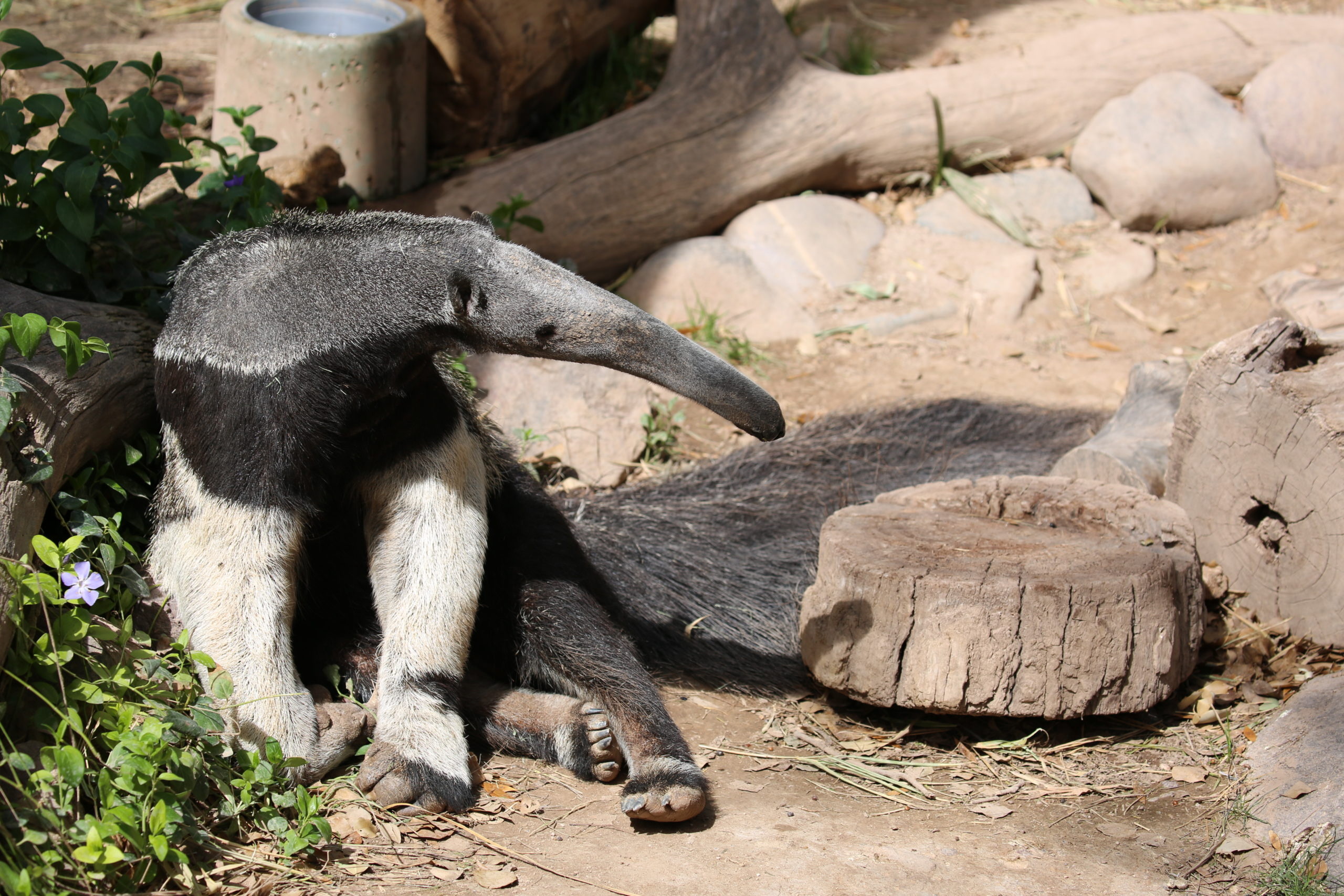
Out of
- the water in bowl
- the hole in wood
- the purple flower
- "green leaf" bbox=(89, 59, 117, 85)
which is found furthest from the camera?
the water in bowl

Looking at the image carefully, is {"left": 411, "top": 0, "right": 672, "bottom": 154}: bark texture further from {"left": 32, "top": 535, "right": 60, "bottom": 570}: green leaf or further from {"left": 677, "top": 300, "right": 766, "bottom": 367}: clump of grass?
{"left": 32, "top": 535, "right": 60, "bottom": 570}: green leaf

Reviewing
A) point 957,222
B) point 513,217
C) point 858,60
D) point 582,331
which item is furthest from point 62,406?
point 858,60

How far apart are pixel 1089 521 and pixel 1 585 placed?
3.34 m

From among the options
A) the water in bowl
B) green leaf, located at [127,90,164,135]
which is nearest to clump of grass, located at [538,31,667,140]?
the water in bowl

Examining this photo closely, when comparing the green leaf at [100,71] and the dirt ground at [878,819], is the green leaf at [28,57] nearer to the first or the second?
the green leaf at [100,71]

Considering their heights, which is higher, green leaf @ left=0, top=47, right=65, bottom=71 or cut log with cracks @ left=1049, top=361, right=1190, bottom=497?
A: green leaf @ left=0, top=47, right=65, bottom=71

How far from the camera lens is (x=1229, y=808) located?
3.20 m

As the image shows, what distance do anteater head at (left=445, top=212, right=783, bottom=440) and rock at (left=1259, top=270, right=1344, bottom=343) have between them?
2.56 m

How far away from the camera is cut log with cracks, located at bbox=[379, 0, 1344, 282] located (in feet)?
22.0

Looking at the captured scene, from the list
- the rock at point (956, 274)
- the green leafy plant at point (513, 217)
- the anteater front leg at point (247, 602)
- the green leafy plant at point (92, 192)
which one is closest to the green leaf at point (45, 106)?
the green leafy plant at point (92, 192)

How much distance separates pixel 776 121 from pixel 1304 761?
17.1ft

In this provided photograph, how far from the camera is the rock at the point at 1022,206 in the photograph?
7.59 metres

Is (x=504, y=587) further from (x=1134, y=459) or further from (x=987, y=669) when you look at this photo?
(x=1134, y=459)

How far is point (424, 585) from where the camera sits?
331 centimetres
